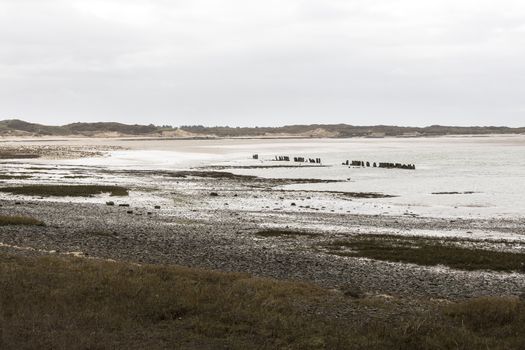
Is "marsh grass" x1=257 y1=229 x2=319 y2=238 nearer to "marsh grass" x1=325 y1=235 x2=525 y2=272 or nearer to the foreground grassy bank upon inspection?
"marsh grass" x1=325 y1=235 x2=525 y2=272

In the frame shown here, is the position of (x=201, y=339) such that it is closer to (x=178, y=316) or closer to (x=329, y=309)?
(x=178, y=316)

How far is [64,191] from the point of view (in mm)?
43062

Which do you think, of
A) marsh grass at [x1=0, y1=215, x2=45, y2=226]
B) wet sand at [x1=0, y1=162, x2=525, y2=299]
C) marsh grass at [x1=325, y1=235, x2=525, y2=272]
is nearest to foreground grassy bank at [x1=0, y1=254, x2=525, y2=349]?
wet sand at [x1=0, y1=162, x2=525, y2=299]

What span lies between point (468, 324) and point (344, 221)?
799 inches

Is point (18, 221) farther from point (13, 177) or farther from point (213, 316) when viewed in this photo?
point (13, 177)

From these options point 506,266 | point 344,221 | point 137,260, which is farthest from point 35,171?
point 506,266

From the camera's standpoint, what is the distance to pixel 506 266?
19.5 meters

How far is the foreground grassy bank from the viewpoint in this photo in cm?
962

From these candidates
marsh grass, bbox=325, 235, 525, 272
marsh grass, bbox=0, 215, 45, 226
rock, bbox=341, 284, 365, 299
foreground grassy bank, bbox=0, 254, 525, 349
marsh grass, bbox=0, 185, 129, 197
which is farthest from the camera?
marsh grass, bbox=0, 185, 129, 197

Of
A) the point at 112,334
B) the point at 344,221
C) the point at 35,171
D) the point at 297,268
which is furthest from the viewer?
the point at 35,171

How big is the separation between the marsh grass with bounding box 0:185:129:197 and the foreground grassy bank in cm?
2852

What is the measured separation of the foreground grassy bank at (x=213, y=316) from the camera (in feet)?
31.6

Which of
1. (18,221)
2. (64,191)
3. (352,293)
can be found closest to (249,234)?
(18,221)

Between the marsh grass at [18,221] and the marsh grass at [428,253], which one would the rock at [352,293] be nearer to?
the marsh grass at [428,253]
